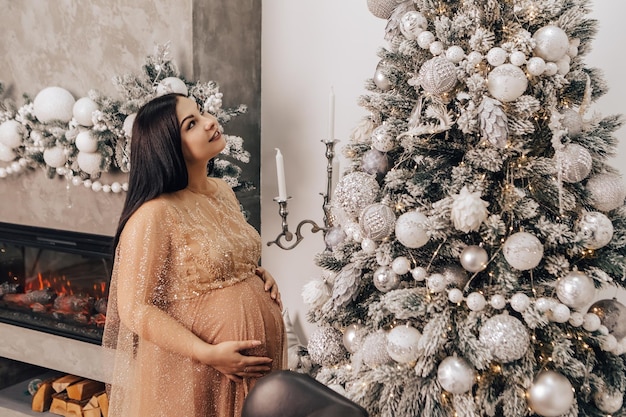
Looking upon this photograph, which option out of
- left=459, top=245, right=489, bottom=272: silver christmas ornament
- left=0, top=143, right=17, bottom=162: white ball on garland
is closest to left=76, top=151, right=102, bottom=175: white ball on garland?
left=0, top=143, right=17, bottom=162: white ball on garland

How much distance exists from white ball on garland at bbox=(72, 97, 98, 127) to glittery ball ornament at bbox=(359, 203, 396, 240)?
4.56ft

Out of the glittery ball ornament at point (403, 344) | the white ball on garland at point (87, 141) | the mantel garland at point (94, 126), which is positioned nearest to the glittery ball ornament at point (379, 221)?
the glittery ball ornament at point (403, 344)

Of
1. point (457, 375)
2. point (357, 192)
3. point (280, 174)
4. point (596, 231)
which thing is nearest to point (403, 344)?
Result: point (457, 375)

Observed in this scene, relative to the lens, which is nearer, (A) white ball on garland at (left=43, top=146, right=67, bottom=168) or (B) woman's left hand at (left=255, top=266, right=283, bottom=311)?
(B) woman's left hand at (left=255, top=266, right=283, bottom=311)

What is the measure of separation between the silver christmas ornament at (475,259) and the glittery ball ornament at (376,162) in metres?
0.31

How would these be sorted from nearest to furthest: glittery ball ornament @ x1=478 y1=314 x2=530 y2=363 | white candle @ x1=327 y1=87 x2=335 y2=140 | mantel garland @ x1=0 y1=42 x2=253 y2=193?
glittery ball ornament @ x1=478 y1=314 x2=530 y2=363 → white candle @ x1=327 y1=87 x2=335 y2=140 → mantel garland @ x1=0 y1=42 x2=253 y2=193

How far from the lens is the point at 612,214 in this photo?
4.28 ft

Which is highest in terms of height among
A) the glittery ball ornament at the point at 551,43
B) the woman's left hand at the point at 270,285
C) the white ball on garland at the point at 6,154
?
the glittery ball ornament at the point at 551,43

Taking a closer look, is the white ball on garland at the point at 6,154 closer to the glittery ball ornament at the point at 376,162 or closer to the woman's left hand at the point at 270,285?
the woman's left hand at the point at 270,285

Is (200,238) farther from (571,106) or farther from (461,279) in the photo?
(571,106)

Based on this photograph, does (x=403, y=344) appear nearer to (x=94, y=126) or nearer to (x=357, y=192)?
(x=357, y=192)

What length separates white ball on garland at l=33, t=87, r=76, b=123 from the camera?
7.63 ft

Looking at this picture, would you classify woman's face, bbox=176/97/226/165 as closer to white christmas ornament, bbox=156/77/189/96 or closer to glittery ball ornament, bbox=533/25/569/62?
white christmas ornament, bbox=156/77/189/96

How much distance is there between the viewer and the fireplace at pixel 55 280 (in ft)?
8.18
